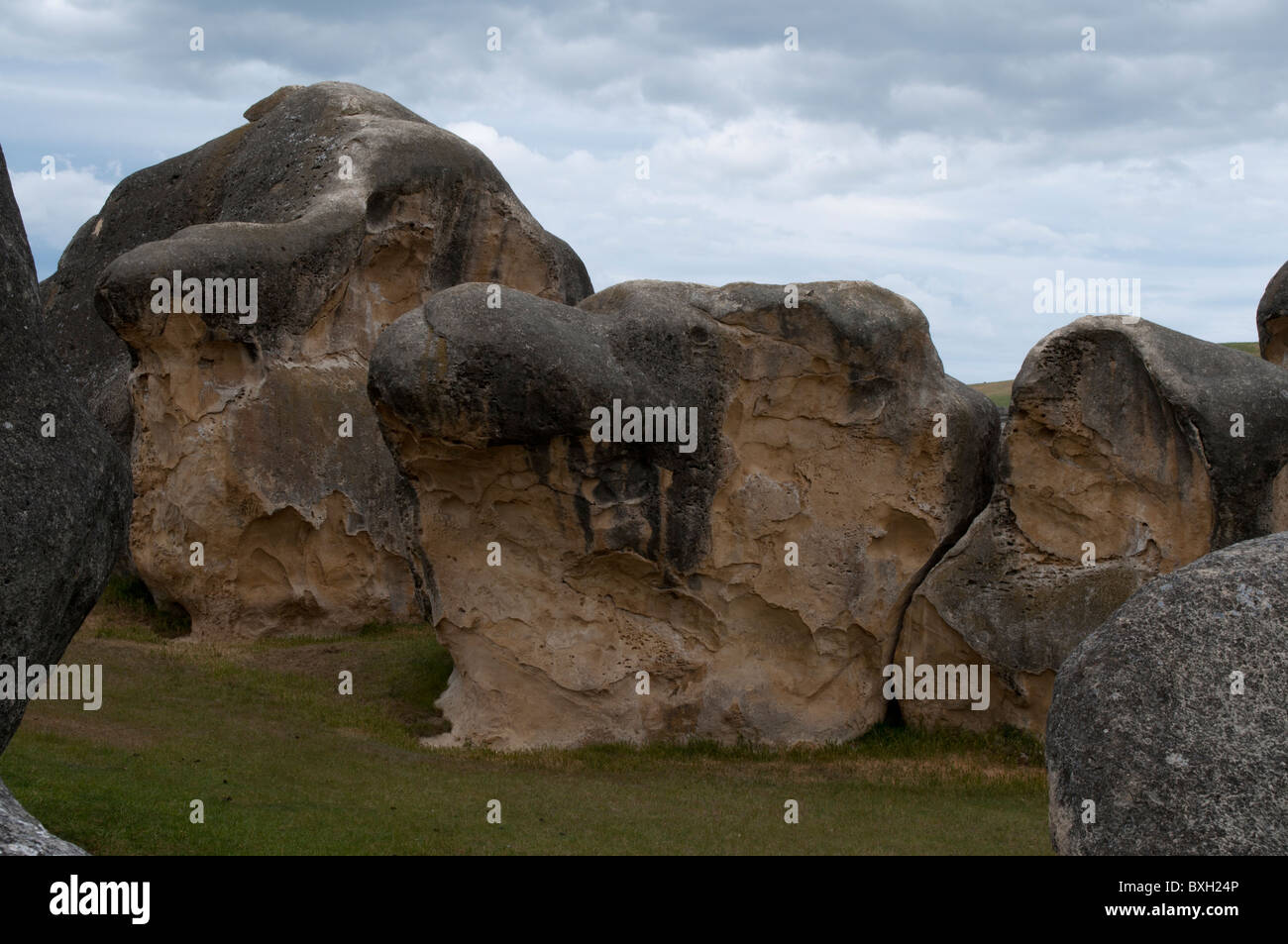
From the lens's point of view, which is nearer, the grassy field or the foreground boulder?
the foreground boulder

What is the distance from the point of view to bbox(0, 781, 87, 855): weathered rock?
4426 mm

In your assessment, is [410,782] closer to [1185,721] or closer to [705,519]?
[705,519]

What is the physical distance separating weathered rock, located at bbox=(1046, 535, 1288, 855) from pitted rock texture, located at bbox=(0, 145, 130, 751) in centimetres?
424

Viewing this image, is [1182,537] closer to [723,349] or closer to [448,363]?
[723,349]

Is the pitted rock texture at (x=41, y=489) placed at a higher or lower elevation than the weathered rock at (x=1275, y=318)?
lower

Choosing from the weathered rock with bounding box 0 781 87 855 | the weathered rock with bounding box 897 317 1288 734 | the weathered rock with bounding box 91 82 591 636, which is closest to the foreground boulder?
the weathered rock with bounding box 0 781 87 855

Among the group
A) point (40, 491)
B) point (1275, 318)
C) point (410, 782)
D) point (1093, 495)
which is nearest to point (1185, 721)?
point (40, 491)

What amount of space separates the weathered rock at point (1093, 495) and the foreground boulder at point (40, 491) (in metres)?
9.83

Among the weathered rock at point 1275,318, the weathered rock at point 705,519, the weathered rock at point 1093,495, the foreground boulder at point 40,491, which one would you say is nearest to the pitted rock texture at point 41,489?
the foreground boulder at point 40,491

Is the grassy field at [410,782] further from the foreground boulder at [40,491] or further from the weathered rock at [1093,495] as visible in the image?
the foreground boulder at [40,491]

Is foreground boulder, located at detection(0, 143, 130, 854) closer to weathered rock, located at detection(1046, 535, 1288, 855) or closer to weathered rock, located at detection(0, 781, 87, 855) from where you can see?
weathered rock, located at detection(0, 781, 87, 855)

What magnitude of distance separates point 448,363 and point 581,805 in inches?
162

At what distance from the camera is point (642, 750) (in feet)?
46.8

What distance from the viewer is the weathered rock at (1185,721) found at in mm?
5227
